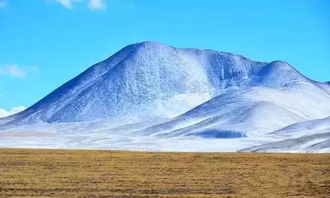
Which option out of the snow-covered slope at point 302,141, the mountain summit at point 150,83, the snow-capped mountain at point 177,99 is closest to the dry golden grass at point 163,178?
the snow-covered slope at point 302,141

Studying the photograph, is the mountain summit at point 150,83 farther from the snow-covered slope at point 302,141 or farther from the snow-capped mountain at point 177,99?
the snow-covered slope at point 302,141

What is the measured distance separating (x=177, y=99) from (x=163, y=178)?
476ft

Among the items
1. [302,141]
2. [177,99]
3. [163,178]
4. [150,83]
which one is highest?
[150,83]

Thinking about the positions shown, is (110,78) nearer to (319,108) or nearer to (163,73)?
(163,73)

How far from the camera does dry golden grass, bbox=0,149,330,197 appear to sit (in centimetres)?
2441

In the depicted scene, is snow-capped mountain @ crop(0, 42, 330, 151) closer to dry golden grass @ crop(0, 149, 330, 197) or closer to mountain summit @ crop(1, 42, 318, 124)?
mountain summit @ crop(1, 42, 318, 124)

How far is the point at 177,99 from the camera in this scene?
17400 centimetres

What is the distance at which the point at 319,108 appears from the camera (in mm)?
153250

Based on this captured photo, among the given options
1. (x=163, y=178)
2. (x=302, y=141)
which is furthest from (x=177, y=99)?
(x=163, y=178)

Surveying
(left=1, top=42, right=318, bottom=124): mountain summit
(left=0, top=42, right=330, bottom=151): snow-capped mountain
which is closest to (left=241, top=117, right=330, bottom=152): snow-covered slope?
(left=0, top=42, right=330, bottom=151): snow-capped mountain

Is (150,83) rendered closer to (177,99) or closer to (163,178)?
(177,99)

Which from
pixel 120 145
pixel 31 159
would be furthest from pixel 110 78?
pixel 31 159

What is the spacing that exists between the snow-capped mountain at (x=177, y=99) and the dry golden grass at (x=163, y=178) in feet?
269

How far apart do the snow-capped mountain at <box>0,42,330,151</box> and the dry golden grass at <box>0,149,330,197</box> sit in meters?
81.9
